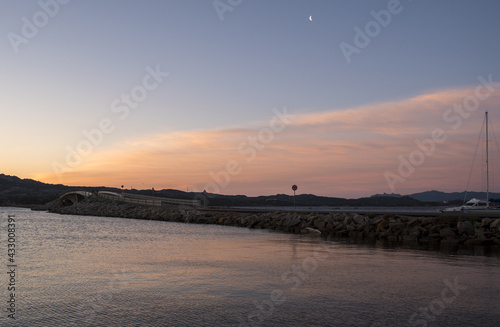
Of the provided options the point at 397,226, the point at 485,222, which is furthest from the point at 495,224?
the point at 397,226

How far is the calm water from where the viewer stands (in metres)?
9.82

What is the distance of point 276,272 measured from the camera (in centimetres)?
1580

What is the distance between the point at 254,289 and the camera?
1286cm

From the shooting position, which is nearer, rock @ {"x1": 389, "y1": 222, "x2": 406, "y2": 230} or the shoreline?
the shoreline

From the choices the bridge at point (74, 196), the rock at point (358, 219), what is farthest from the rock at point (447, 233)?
the bridge at point (74, 196)

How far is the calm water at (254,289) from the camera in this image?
32.2ft

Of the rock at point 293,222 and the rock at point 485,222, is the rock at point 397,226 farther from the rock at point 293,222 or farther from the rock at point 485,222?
the rock at point 293,222

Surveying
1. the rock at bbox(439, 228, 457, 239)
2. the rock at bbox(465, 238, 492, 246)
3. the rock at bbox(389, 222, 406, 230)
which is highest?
the rock at bbox(389, 222, 406, 230)

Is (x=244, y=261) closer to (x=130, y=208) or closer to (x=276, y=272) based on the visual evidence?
(x=276, y=272)

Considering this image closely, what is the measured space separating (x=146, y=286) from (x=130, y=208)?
2625 inches

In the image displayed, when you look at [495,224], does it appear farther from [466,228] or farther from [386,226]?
[386,226]

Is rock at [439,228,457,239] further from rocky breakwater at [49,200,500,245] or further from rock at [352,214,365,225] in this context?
rock at [352,214,365,225]

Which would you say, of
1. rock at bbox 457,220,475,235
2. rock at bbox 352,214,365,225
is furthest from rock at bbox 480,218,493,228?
rock at bbox 352,214,365,225

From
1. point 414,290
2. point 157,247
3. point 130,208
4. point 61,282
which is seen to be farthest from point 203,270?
point 130,208
